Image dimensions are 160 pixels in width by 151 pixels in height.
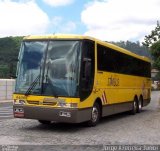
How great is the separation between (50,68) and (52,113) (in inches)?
57.0

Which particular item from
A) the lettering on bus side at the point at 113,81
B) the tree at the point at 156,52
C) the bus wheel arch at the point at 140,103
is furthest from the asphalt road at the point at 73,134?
the tree at the point at 156,52

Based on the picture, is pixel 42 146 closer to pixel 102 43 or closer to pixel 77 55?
pixel 77 55

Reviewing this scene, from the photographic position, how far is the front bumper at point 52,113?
1402 centimetres

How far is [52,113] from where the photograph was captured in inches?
556

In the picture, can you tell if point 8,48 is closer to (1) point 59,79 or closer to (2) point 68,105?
(1) point 59,79

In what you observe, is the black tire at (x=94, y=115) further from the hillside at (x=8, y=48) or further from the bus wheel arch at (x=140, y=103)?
the hillside at (x=8, y=48)

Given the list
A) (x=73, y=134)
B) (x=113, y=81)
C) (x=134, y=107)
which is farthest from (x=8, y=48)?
(x=73, y=134)

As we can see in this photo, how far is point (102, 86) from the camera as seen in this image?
17.0 metres

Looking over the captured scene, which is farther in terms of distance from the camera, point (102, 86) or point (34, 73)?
point (102, 86)

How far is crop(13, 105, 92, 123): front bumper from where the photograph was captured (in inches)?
552

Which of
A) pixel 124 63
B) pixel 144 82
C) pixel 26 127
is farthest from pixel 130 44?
pixel 26 127

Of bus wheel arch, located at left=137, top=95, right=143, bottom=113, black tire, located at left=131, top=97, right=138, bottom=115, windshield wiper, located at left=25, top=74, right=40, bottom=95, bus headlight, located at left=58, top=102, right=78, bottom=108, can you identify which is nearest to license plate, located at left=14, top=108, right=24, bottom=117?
windshield wiper, located at left=25, top=74, right=40, bottom=95

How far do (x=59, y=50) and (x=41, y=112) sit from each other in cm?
207

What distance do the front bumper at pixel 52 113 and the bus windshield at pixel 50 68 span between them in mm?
477
